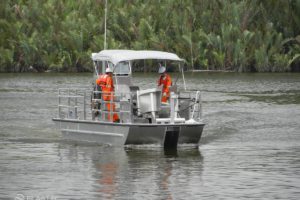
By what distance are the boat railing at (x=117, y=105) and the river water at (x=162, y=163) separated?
2.73ft

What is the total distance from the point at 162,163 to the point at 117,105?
10.5ft

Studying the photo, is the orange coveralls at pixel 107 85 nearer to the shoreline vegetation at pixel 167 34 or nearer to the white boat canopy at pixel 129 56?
the white boat canopy at pixel 129 56

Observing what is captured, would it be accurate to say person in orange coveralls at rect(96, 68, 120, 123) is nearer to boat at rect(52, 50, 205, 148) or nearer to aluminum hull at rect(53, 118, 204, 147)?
boat at rect(52, 50, 205, 148)

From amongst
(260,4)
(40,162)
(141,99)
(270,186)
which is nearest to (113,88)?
(141,99)

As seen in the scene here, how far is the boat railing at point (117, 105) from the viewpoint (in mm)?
15680

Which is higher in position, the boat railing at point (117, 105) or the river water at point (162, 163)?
the boat railing at point (117, 105)

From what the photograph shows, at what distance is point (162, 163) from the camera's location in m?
14.1

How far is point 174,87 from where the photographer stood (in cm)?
1664

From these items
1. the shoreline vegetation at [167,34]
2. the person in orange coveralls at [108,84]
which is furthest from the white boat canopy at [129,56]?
the shoreline vegetation at [167,34]

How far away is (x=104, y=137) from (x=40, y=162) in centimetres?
260

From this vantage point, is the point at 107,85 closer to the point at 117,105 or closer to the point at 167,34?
the point at 117,105

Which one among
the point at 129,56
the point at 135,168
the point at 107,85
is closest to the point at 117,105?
the point at 107,85

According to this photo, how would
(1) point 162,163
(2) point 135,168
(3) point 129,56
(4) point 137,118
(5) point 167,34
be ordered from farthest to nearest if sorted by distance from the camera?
(5) point 167,34, (3) point 129,56, (4) point 137,118, (1) point 162,163, (2) point 135,168

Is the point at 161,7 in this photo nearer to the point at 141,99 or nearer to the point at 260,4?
the point at 260,4
